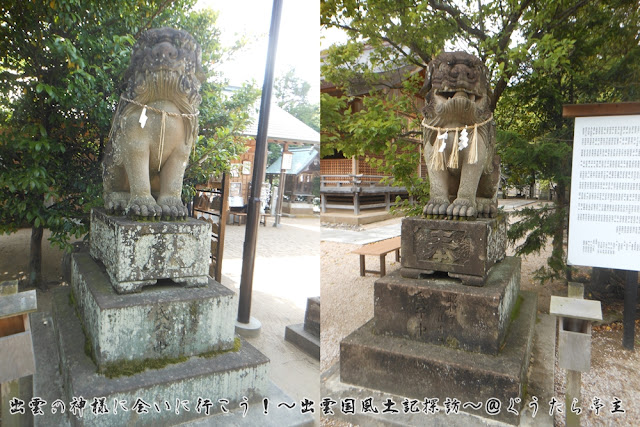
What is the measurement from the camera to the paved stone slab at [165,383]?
2.08 metres

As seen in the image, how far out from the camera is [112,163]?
3.00 meters

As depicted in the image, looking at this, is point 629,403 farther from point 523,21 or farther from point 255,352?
point 523,21

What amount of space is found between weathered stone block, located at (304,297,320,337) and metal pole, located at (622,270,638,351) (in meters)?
2.82

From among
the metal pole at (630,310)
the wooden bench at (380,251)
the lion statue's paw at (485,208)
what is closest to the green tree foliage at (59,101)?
the wooden bench at (380,251)

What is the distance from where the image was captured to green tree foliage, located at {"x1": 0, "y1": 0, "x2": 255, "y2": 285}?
382 cm

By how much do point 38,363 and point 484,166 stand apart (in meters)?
3.55

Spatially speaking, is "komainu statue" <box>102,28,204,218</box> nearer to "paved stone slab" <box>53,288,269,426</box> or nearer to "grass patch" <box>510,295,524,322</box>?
"paved stone slab" <box>53,288,269,426</box>

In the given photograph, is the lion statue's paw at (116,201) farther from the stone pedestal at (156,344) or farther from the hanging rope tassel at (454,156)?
the hanging rope tassel at (454,156)

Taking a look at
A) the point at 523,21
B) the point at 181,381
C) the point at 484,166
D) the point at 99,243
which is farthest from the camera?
the point at 523,21

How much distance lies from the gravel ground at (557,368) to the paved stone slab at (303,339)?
0.09 meters

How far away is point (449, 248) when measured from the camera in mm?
2973

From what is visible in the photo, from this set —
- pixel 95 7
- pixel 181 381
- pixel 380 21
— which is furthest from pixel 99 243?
pixel 380 21

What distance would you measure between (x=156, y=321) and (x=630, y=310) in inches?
158

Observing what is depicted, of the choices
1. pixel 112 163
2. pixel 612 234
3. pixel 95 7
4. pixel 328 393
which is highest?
pixel 95 7
